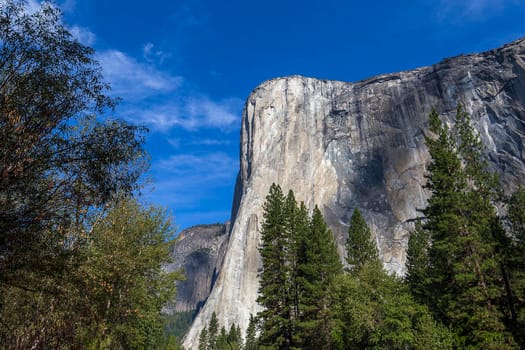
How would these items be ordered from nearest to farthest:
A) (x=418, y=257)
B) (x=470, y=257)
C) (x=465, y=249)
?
1. (x=470, y=257)
2. (x=465, y=249)
3. (x=418, y=257)

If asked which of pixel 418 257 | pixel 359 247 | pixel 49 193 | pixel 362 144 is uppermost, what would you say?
pixel 362 144

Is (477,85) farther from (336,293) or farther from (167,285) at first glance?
(167,285)

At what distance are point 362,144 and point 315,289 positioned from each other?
9373 centimetres

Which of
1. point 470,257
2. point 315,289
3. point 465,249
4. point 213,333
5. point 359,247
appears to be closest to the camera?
point 470,257

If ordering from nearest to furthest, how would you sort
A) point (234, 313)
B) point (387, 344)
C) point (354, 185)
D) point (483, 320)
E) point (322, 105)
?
1. point (483, 320)
2. point (387, 344)
3. point (234, 313)
4. point (354, 185)
5. point (322, 105)

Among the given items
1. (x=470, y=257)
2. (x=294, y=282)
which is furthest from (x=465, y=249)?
(x=294, y=282)

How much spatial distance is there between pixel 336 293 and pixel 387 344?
808 cm

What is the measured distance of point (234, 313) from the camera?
335 ft

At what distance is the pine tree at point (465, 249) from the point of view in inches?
897

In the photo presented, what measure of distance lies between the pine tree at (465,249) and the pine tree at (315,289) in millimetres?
9704

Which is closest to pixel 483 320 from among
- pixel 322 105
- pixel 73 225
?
pixel 73 225

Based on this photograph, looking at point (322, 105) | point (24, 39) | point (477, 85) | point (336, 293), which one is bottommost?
point (336, 293)

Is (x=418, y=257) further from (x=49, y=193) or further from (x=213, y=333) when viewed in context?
(x=213, y=333)

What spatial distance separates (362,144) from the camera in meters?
121
